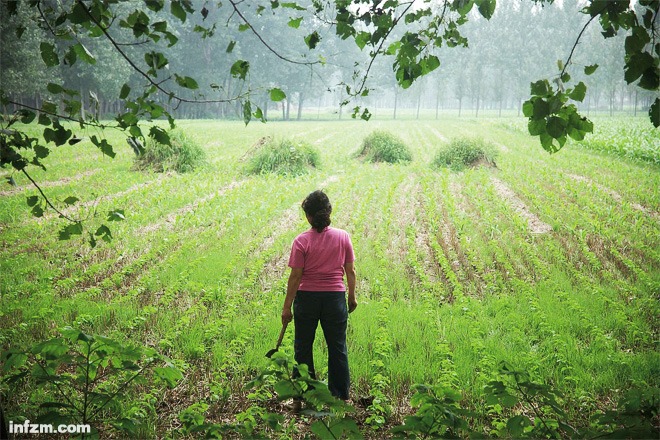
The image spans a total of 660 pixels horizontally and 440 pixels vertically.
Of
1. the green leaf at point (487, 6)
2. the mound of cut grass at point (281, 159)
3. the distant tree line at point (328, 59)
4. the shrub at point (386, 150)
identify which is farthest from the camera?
the distant tree line at point (328, 59)

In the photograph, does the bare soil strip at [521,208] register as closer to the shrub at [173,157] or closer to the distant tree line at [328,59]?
the shrub at [173,157]

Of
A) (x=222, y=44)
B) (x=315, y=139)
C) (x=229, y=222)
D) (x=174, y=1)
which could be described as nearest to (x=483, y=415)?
(x=174, y=1)

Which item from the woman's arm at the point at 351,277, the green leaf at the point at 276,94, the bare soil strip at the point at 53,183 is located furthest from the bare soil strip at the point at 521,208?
the bare soil strip at the point at 53,183

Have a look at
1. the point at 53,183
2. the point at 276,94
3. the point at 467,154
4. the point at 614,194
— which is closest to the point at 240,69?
the point at 276,94

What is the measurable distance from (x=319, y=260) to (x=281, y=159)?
14619 millimetres

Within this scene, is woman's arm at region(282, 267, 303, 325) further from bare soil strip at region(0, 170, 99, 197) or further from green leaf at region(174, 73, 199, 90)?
bare soil strip at region(0, 170, 99, 197)

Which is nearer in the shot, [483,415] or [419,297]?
[483,415]

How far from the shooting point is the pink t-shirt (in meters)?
4.21

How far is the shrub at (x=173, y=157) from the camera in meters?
18.6

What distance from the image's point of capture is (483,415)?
4145 mm

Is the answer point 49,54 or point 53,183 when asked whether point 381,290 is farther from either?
point 53,183

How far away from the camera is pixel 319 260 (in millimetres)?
4227

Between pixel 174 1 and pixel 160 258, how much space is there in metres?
6.91

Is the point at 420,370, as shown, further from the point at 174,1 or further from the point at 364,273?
the point at 174,1
